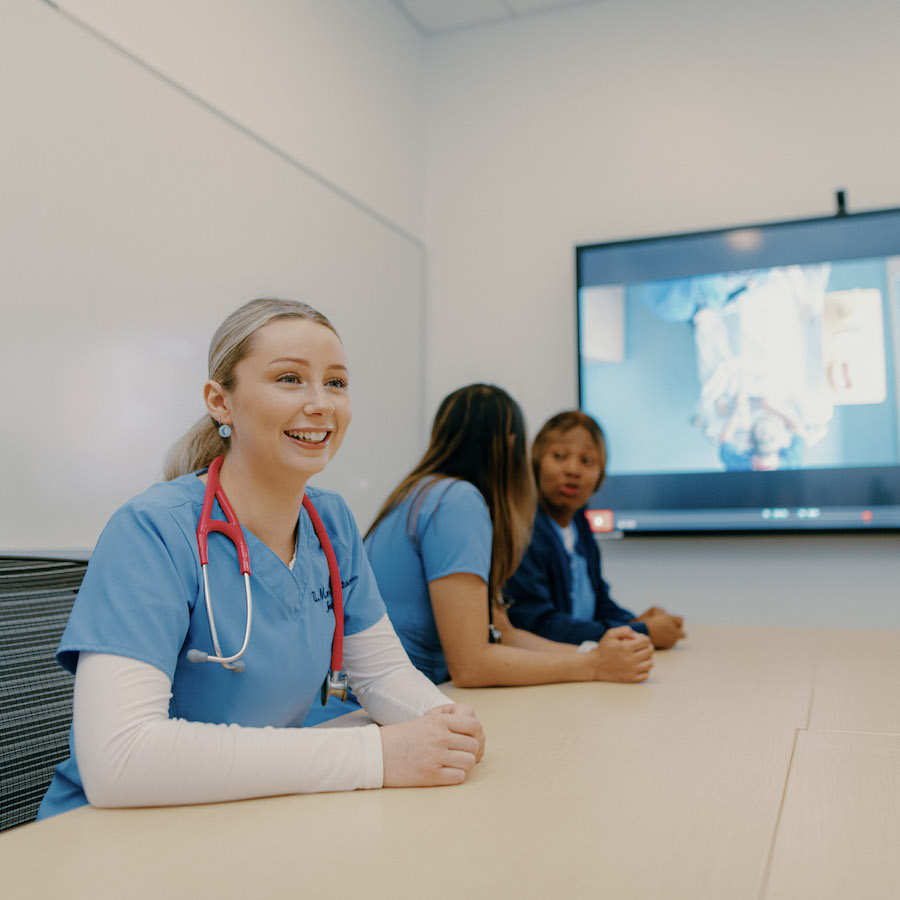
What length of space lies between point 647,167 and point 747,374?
893 millimetres

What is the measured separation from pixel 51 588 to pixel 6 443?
524 millimetres

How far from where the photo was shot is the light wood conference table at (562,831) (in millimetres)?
669

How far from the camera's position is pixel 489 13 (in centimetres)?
348

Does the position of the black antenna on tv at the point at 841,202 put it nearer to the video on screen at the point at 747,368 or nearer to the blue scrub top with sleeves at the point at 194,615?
the video on screen at the point at 747,368

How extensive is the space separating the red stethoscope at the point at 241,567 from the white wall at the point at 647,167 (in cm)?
220

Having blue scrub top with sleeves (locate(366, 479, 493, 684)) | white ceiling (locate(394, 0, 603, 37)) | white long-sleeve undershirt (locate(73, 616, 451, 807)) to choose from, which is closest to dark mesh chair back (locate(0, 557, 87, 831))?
white long-sleeve undershirt (locate(73, 616, 451, 807))

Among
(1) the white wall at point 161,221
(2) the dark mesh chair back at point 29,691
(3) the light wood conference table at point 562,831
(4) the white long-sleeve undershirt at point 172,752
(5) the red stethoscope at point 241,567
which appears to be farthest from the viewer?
(1) the white wall at point 161,221

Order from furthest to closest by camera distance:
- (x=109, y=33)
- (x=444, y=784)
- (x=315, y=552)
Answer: (x=109, y=33) < (x=315, y=552) < (x=444, y=784)

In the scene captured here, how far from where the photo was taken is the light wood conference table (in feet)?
2.19

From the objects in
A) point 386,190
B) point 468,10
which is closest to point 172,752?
point 386,190

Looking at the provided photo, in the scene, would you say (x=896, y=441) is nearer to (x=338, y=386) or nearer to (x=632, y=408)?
(x=632, y=408)

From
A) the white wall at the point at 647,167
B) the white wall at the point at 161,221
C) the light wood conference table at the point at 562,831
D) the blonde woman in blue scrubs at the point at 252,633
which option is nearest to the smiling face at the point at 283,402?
the blonde woman in blue scrubs at the point at 252,633

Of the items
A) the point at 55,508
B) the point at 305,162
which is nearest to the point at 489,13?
the point at 305,162

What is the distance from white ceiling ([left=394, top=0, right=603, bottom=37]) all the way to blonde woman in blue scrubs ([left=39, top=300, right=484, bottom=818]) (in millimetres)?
2755
